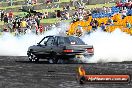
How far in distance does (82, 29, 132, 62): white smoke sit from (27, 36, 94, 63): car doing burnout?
1139 millimetres

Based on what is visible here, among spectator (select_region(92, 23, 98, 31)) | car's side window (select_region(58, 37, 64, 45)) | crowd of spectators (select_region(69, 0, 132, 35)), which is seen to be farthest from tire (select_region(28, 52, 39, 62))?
spectator (select_region(92, 23, 98, 31))

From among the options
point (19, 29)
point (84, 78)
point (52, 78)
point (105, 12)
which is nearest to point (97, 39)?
point (105, 12)

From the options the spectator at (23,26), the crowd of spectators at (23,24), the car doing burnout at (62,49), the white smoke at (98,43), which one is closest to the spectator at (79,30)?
the white smoke at (98,43)

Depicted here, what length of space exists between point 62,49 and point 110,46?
6277 millimetres

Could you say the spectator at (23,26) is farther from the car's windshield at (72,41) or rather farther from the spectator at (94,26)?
the car's windshield at (72,41)

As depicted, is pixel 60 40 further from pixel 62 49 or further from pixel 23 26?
pixel 23 26

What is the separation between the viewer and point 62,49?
2523 centimetres

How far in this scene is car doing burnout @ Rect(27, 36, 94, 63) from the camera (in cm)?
2503

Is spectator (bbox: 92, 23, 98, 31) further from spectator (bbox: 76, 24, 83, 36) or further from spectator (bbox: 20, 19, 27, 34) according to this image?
spectator (bbox: 20, 19, 27, 34)

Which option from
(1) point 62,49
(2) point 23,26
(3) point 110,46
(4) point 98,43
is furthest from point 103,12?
(1) point 62,49

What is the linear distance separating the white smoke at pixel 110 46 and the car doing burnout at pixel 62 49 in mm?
1139

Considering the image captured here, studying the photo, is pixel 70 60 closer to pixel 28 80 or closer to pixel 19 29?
pixel 28 80

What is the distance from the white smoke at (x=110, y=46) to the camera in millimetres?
27984

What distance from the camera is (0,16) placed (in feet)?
170
